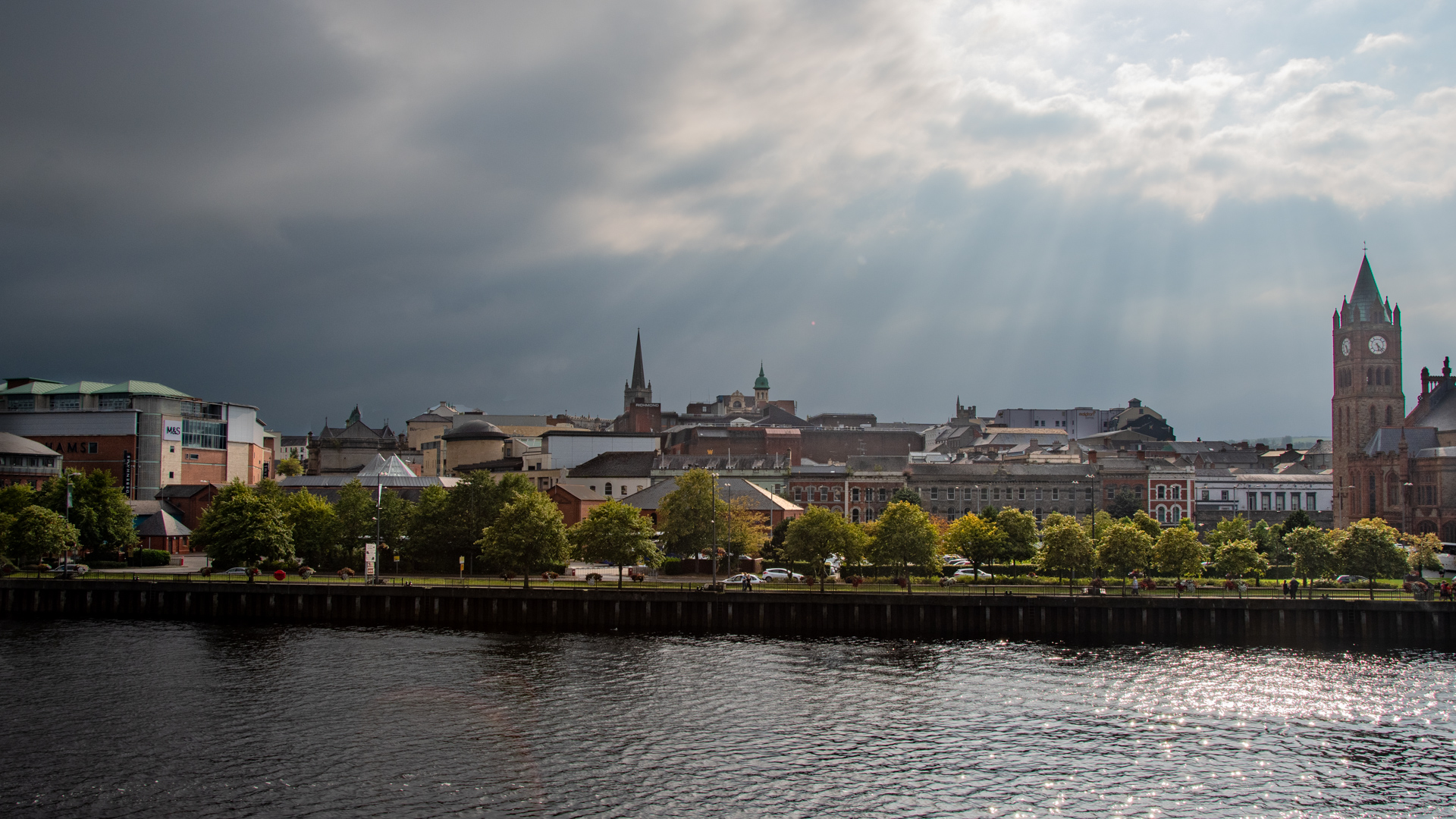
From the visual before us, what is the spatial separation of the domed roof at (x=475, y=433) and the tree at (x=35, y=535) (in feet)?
304

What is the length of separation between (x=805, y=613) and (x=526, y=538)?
23.3 m

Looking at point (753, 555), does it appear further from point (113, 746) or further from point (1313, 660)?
point (113, 746)

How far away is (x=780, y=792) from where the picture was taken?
36719 millimetres

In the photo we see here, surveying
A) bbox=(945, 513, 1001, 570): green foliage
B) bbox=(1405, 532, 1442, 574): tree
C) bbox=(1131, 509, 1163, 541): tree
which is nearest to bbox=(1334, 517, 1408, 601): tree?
bbox=(1405, 532, 1442, 574): tree

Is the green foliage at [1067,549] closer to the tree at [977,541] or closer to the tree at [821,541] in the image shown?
the tree at [977,541]

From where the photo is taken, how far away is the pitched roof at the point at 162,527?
113438mm

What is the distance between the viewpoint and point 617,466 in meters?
135

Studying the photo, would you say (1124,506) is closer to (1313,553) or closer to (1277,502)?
(1277,502)

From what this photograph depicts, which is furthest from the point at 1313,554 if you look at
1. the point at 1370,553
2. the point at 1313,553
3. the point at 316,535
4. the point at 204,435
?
the point at 204,435

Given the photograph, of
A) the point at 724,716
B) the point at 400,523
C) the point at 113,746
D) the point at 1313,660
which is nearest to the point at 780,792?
the point at 724,716

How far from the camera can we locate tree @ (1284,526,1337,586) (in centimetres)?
8244

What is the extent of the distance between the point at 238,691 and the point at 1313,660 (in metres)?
57.7

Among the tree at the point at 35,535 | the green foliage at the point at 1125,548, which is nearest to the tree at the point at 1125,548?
the green foliage at the point at 1125,548

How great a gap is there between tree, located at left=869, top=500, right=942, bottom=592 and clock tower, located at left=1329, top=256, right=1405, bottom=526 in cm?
8097
